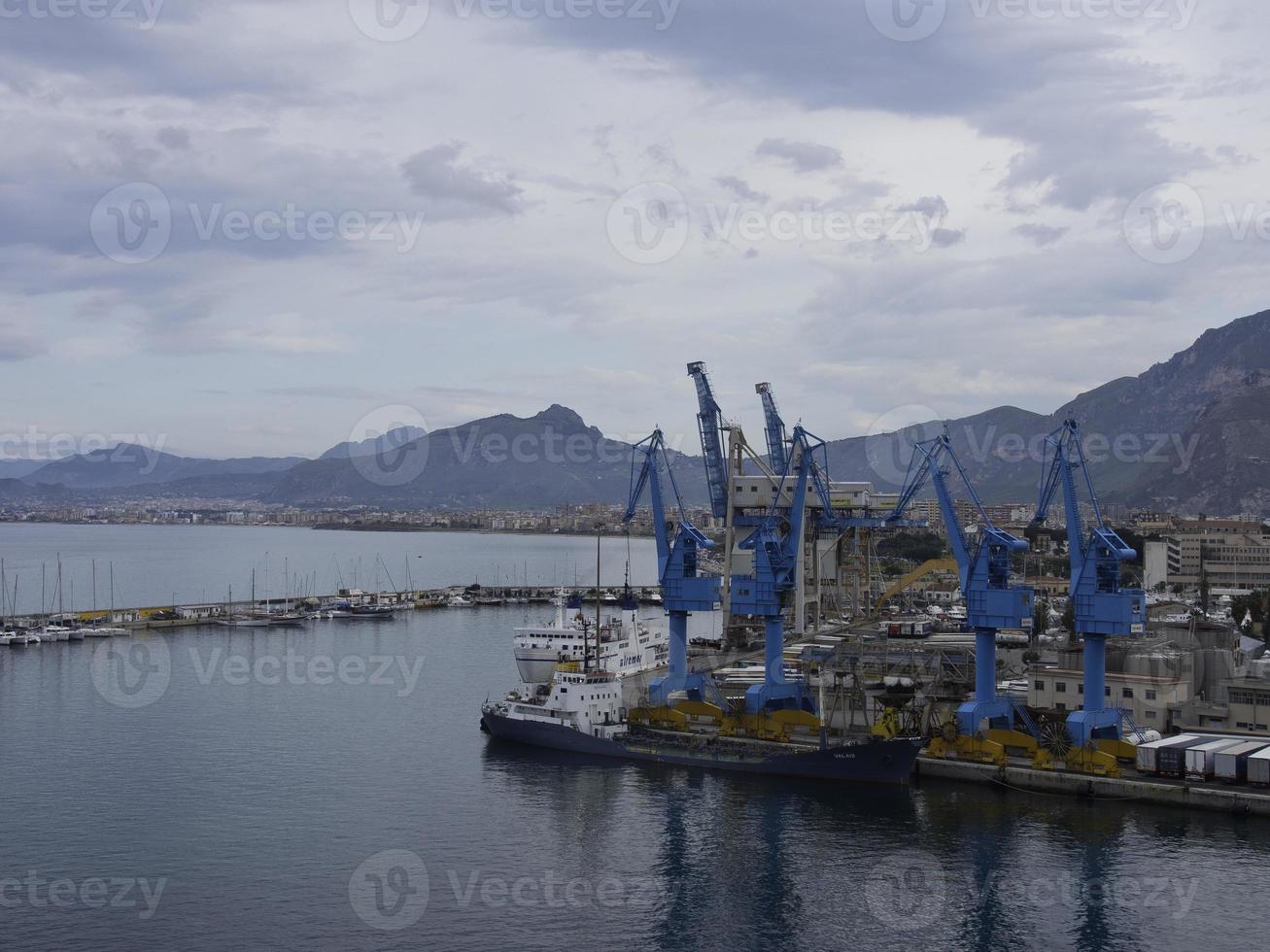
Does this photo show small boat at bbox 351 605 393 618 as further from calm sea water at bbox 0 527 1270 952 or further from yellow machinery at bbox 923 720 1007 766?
yellow machinery at bbox 923 720 1007 766

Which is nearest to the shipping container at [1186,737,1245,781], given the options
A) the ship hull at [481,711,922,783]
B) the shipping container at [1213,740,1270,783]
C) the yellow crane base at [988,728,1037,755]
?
the shipping container at [1213,740,1270,783]

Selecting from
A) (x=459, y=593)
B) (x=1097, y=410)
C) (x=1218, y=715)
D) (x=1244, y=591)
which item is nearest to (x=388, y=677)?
(x=1218, y=715)

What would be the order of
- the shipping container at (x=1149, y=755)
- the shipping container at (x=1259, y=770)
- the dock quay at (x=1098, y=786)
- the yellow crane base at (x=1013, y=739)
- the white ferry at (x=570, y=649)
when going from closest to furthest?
1. the dock quay at (x=1098, y=786)
2. the shipping container at (x=1259, y=770)
3. the shipping container at (x=1149, y=755)
4. the yellow crane base at (x=1013, y=739)
5. the white ferry at (x=570, y=649)

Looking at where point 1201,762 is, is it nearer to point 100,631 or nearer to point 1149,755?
point 1149,755

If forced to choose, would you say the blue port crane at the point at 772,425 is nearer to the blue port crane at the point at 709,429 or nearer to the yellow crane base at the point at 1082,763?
the blue port crane at the point at 709,429

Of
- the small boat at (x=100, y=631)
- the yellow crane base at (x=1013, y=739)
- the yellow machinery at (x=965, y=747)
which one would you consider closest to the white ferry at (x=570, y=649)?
the yellow machinery at (x=965, y=747)

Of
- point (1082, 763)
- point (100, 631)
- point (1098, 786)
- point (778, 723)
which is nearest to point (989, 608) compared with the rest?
point (1082, 763)

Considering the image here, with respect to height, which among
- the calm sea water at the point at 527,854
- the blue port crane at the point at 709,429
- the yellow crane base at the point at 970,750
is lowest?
the calm sea water at the point at 527,854
